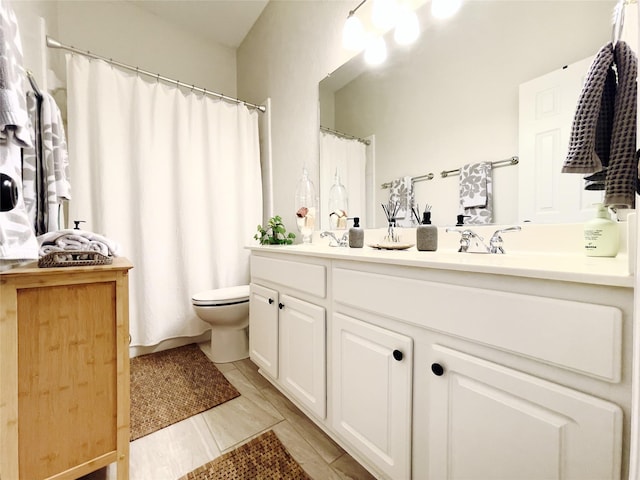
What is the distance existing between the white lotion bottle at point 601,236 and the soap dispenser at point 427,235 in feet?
1.38

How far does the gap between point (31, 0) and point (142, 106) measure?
2.12 feet

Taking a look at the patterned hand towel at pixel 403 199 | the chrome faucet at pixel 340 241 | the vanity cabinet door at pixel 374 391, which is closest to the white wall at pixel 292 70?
the chrome faucet at pixel 340 241

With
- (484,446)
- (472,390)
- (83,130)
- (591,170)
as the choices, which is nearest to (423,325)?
(472,390)

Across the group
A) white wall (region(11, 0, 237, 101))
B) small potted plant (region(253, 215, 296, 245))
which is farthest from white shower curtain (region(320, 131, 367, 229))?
white wall (region(11, 0, 237, 101))

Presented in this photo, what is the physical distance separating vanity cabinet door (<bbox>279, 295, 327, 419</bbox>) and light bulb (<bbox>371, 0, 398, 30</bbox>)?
4.74ft

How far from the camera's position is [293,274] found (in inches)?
47.4

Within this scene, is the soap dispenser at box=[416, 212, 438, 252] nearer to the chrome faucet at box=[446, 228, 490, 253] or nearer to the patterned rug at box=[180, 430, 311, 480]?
the chrome faucet at box=[446, 228, 490, 253]

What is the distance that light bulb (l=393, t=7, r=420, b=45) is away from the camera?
122cm

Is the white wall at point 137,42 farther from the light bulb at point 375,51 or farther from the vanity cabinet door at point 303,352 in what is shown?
the vanity cabinet door at point 303,352

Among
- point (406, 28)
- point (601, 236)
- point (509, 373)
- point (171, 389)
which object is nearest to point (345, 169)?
point (406, 28)

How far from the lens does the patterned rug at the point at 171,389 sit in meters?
1.27

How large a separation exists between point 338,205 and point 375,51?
2.79ft

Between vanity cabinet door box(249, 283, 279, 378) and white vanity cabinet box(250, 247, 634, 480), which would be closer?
white vanity cabinet box(250, 247, 634, 480)

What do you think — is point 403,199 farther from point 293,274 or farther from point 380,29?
point 380,29
